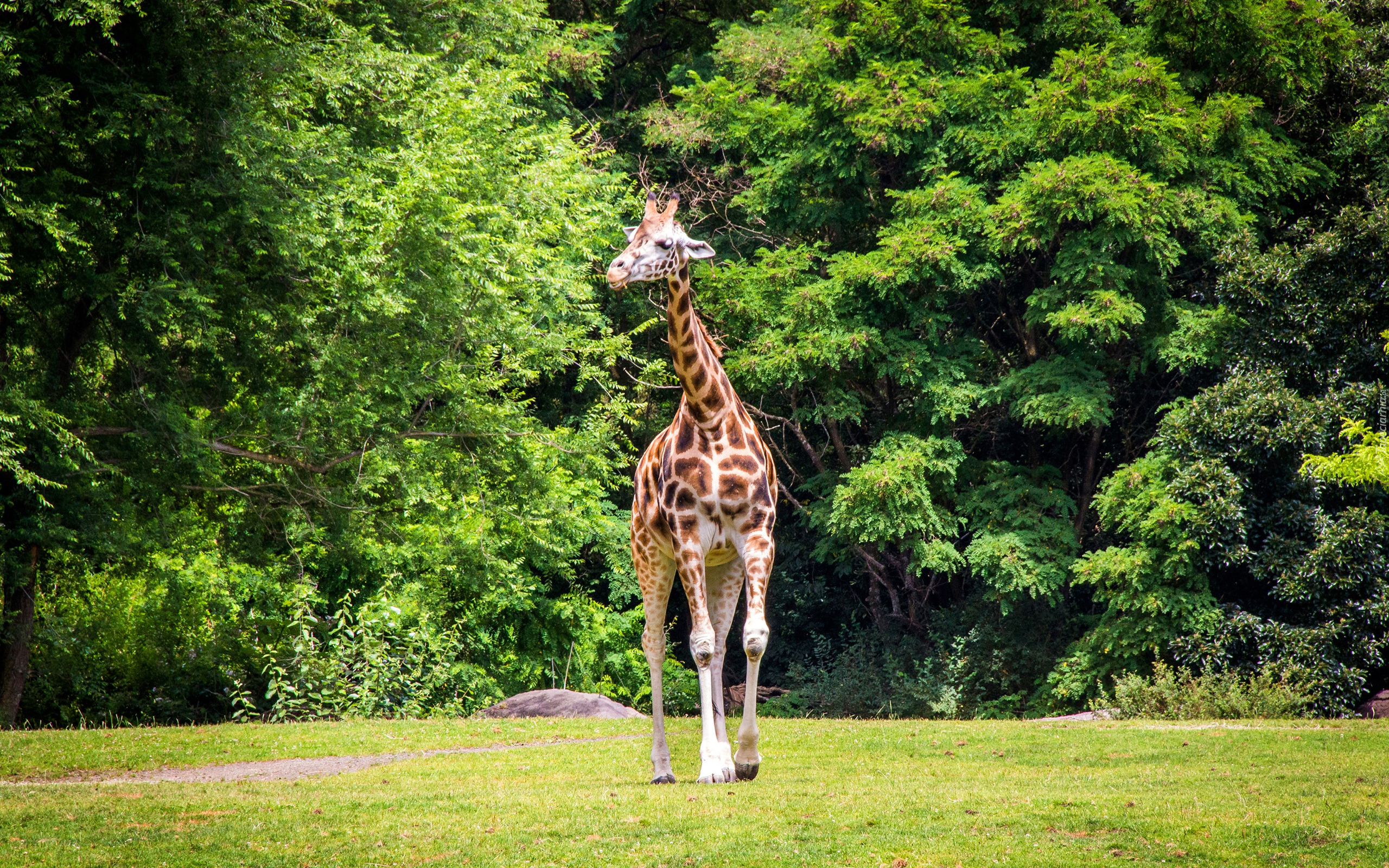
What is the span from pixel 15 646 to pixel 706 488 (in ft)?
41.8

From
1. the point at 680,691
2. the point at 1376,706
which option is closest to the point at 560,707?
the point at 680,691

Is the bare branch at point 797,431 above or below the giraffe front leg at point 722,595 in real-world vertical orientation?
above

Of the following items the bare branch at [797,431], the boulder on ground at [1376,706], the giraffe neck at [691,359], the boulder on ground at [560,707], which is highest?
the bare branch at [797,431]

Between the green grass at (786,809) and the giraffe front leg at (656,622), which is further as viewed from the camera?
the giraffe front leg at (656,622)

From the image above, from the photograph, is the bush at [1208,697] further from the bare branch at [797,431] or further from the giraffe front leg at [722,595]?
the giraffe front leg at [722,595]

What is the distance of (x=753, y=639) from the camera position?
29.7ft

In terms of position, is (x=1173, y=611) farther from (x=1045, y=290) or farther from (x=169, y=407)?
(x=169, y=407)

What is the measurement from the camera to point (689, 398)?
9617 mm

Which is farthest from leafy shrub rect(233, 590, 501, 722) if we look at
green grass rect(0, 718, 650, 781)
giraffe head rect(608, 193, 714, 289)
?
giraffe head rect(608, 193, 714, 289)

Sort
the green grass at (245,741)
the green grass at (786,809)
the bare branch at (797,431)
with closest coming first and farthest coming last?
the green grass at (786,809), the green grass at (245,741), the bare branch at (797,431)

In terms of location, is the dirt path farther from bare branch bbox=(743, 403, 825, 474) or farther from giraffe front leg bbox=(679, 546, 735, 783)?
bare branch bbox=(743, 403, 825, 474)

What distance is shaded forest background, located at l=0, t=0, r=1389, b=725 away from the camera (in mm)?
13938

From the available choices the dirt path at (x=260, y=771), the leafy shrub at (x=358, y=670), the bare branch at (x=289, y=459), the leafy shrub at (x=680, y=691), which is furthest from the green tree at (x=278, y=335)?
the dirt path at (x=260, y=771)

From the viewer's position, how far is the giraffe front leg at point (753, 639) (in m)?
9.04
